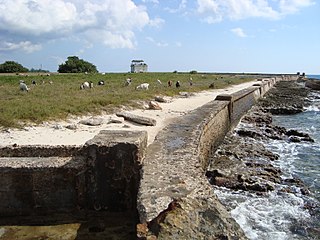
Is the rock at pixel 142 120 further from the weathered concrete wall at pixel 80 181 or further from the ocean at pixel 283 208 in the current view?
the weathered concrete wall at pixel 80 181

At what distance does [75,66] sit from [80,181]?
6384 cm

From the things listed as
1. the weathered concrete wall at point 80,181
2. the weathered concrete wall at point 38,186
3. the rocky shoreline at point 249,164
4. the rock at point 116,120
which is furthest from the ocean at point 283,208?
the rock at point 116,120

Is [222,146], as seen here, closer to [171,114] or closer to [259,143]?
[259,143]

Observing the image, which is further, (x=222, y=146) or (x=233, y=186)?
(x=222, y=146)

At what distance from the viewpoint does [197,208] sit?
308cm

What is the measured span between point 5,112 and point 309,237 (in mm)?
7982

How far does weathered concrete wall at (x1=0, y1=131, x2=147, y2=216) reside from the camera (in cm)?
458

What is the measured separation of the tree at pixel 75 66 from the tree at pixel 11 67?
730 cm

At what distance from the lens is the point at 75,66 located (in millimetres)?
65750

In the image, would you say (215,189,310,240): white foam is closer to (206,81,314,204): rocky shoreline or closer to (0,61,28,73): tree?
(206,81,314,204): rocky shoreline

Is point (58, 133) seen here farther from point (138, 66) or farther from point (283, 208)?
point (138, 66)

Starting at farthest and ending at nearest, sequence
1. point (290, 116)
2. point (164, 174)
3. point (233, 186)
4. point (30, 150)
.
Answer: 1. point (290, 116)
2. point (233, 186)
3. point (30, 150)
4. point (164, 174)

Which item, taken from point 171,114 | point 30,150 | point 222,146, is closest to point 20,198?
point 30,150

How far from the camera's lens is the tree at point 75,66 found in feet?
215
